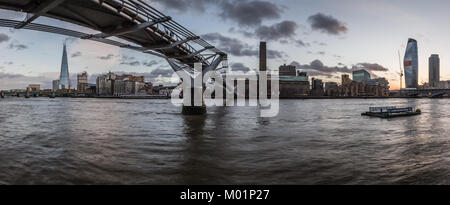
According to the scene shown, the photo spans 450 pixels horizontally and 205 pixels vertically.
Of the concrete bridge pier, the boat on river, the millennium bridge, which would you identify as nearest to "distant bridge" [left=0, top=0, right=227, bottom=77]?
the millennium bridge

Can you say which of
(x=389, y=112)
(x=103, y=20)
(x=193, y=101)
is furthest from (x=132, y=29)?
(x=389, y=112)

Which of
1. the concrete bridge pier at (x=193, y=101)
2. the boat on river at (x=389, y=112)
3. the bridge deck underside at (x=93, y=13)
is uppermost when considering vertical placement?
the bridge deck underside at (x=93, y=13)

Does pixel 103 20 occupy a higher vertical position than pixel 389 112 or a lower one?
higher

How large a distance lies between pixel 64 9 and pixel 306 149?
15251 millimetres

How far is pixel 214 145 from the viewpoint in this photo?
14.6 m

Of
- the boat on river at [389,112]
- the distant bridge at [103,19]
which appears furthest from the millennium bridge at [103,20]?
the boat on river at [389,112]

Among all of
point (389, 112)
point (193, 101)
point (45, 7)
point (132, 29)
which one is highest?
point (132, 29)

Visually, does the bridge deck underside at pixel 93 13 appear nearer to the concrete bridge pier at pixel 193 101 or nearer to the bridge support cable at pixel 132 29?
the bridge support cable at pixel 132 29

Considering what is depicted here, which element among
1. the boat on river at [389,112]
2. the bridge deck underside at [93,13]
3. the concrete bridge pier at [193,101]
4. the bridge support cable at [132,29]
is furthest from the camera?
the concrete bridge pier at [193,101]

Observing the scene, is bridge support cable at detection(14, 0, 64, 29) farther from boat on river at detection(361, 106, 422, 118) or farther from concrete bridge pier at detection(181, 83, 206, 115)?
boat on river at detection(361, 106, 422, 118)

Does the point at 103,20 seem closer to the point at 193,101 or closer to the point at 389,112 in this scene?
the point at 193,101

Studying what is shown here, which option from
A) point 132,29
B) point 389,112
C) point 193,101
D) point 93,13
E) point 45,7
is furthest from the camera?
point 193,101
